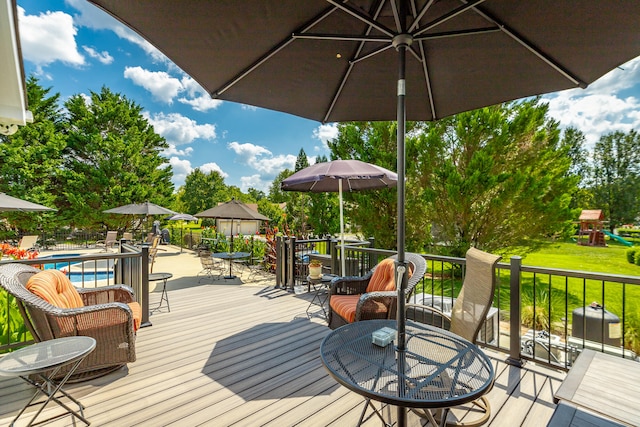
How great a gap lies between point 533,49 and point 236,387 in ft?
11.9

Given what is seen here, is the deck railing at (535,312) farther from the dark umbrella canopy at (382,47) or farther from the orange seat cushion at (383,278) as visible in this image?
the dark umbrella canopy at (382,47)

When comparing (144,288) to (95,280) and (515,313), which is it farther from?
(515,313)

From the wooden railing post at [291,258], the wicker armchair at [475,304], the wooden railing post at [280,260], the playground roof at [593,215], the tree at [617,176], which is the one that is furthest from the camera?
the playground roof at [593,215]

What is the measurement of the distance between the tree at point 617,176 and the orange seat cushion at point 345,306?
1377 inches

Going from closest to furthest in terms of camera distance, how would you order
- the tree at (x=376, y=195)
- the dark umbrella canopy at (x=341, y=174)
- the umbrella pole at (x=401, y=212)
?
the umbrella pole at (x=401, y=212)
the dark umbrella canopy at (x=341, y=174)
the tree at (x=376, y=195)

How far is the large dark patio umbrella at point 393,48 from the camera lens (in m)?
1.78

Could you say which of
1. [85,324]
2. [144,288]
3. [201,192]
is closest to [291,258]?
[144,288]

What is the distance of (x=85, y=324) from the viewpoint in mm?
2596

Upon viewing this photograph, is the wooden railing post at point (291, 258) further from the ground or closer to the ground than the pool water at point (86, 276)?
further from the ground

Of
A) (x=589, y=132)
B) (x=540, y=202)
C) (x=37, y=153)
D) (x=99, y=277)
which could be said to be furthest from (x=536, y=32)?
(x=589, y=132)

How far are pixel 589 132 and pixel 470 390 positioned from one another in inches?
1504

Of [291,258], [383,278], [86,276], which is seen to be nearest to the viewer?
[383,278]

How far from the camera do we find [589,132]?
→ 92.6 ft

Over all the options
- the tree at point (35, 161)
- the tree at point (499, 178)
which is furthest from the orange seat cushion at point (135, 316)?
the tree at point (35, 161)
